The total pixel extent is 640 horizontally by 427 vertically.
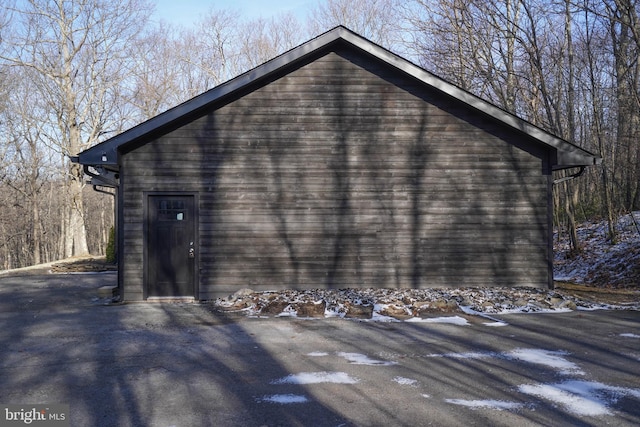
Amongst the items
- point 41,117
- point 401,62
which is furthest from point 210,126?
point 41,117

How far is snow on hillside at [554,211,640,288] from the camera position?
52.0 feet


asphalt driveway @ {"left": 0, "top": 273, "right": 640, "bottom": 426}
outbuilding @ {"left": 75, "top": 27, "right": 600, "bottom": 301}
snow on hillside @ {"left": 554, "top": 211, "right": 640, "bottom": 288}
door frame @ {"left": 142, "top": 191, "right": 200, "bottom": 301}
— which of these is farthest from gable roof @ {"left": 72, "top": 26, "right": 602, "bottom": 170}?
snow on hillside @ {"left": 554, "top": 211, "right": 640, "bottom": 288}

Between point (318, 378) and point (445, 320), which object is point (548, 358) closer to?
point (445, 320)

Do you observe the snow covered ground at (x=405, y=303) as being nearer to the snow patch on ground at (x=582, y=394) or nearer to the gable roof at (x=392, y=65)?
the gable roof at (x=392, y=65)

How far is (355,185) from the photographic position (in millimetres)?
12570

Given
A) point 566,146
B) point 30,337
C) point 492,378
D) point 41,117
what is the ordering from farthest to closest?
point 41,117
point 566,146
point 30,337
point 492,378

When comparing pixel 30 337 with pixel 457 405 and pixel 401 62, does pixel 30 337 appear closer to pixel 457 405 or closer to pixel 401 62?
pixel 457 405

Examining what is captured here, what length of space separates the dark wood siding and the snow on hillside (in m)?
4.66

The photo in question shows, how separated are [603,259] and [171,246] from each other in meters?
13.7

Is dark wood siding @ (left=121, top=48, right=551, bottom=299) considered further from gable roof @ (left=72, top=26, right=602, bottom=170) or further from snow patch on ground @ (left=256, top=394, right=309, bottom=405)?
snow patch on ground @ (left=256, top=394, right=309, bottom=405)

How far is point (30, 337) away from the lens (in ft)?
28.3

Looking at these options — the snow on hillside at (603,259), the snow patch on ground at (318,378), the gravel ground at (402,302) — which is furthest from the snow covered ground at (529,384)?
the snow on hillside at (603,259)

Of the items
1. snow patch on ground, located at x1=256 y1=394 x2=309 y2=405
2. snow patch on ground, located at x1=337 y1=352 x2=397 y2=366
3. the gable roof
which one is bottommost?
snow patch on ground, located at x1=337 y1=352 x2=397 y2=366

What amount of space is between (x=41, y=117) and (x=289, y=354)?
33727 mm
